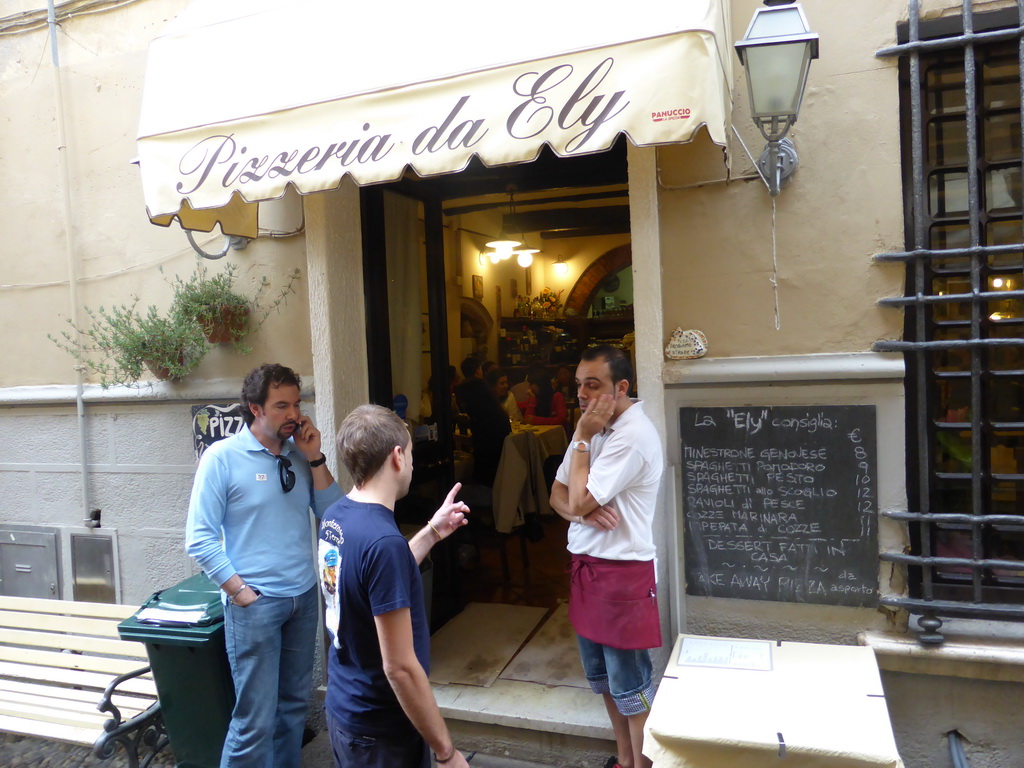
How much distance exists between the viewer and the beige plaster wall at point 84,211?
166 inches

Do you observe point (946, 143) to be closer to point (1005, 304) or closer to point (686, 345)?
point (1005, 304)

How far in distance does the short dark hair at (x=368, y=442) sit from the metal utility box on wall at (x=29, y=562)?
12.1ft

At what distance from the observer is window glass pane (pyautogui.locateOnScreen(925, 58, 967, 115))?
3.04m

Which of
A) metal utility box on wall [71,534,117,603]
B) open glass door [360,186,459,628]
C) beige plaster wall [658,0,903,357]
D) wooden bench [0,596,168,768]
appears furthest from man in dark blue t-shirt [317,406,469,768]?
metal utility box on wall [71,534,117,603]

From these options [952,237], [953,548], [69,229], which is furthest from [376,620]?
[69,229]

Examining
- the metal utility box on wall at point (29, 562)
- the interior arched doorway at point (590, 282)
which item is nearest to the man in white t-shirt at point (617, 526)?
the metal utility box on wall at point (29, 562)

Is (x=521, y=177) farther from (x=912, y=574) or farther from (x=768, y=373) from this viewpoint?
(x=912, y=574)

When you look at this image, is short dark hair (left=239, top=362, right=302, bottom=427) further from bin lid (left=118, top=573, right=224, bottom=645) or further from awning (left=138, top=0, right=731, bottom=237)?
bin lid (left=118, top=573, right=224, bottom=645)

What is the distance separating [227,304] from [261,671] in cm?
201

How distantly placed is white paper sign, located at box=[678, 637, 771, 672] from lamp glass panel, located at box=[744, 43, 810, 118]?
83.3 inches

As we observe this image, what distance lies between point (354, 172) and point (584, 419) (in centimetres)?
138

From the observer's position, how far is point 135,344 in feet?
13.6

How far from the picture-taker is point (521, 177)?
4582 mm

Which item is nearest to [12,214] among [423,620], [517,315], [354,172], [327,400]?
[327,400]
